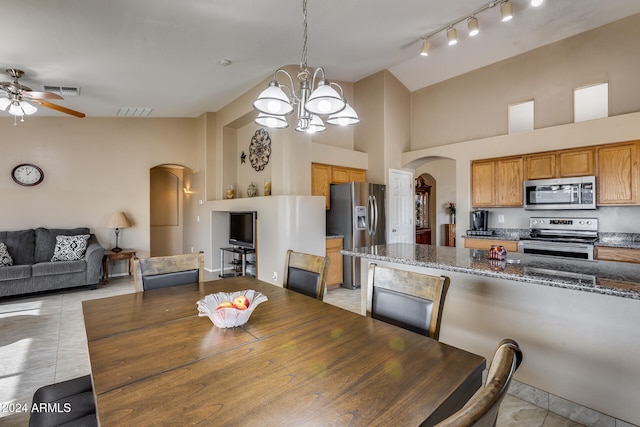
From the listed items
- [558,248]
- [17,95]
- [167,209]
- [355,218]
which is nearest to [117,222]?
[167,209]

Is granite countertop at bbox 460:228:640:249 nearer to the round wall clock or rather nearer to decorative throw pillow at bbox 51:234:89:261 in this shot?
decorative throw pillow at bbox 51:234:89:261

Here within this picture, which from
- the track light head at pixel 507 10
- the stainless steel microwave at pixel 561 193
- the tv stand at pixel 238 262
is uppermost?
the track light head at pixel 507 10

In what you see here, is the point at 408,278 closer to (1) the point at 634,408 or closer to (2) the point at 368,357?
(2) the point at 368,357

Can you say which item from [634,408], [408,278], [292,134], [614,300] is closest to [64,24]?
[292,134]

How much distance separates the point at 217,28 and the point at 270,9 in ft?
2.00

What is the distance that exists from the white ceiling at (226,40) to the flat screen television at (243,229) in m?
2.09

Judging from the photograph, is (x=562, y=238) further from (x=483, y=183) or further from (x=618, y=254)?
(x=483, y=183)

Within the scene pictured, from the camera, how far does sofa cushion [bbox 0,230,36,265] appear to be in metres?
4.62

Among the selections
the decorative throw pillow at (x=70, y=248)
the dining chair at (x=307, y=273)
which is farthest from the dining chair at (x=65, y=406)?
the decorative throw pillow at (x=70, y=248)

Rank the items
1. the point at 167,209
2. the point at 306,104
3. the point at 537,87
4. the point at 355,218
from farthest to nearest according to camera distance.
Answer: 1. the point at 167,209
2. the point at 355,218
3. the point at 537,87
4. the point at 306,104

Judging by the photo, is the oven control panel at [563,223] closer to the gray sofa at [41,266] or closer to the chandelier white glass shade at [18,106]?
the gray sofa at [41,266]

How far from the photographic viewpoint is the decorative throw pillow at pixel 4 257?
14.1 feet

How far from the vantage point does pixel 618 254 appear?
3.62 metres

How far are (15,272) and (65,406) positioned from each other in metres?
4.34
